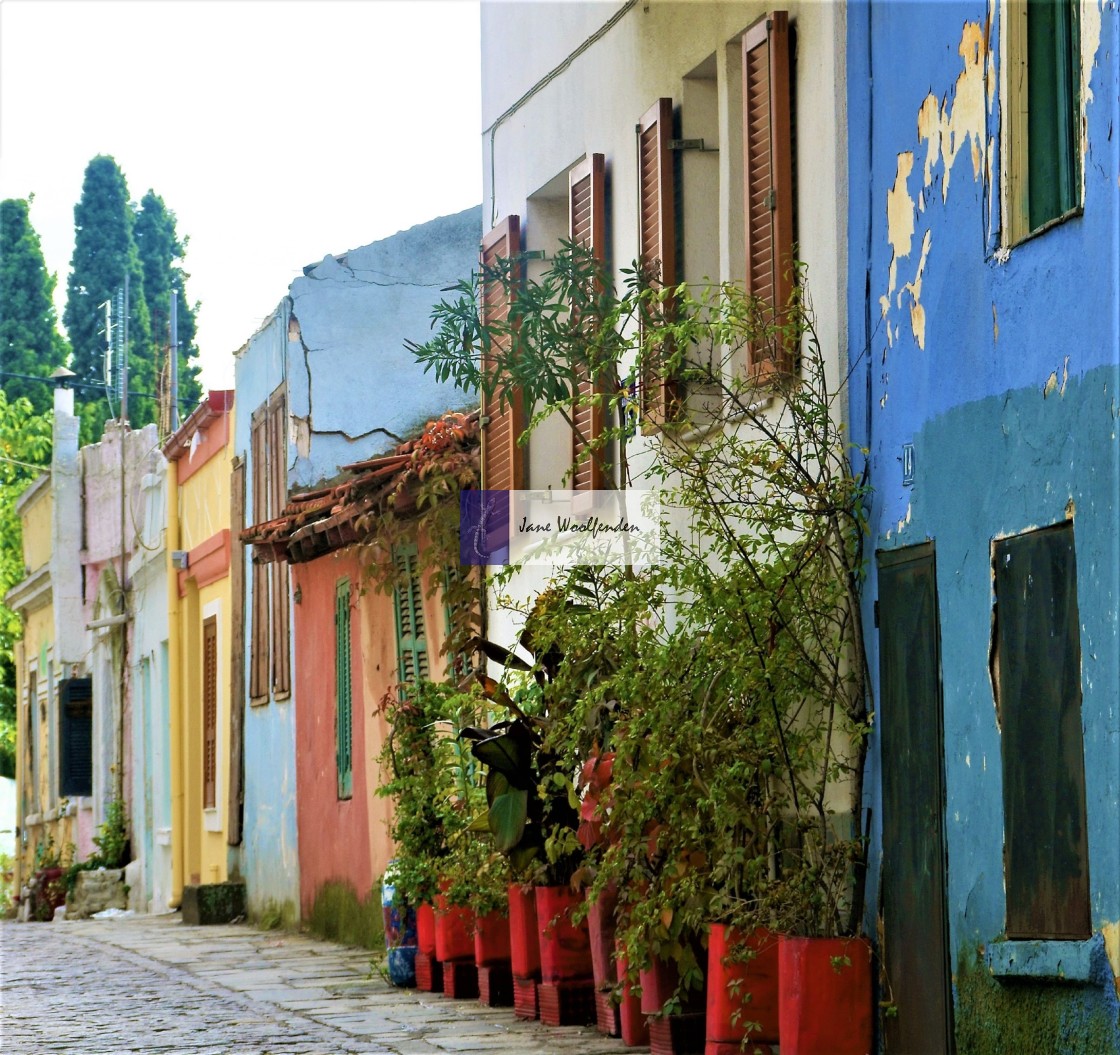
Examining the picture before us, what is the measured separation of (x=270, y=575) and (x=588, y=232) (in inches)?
316

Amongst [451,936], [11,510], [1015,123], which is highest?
[11,510]

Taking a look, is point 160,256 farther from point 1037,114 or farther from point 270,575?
point 1037,114

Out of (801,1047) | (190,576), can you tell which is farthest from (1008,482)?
(190,576)

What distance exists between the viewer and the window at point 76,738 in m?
27.5

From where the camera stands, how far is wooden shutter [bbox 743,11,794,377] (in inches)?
335

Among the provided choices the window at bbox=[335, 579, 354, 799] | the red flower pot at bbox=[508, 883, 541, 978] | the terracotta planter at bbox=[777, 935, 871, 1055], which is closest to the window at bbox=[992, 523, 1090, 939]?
the terracotta planter at bbox=[777, 935, 871, 1055]

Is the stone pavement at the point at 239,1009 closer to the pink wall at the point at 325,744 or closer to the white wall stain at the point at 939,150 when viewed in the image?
the pink wall at the point at 325,744

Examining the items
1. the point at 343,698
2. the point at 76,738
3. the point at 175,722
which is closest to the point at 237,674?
the point at 175,722

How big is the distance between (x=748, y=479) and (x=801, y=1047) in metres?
2.17

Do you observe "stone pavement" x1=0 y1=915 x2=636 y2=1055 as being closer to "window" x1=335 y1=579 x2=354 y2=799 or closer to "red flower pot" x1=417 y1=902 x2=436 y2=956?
"red flower pot" x1=417 y1=902 x2=436 y2=956

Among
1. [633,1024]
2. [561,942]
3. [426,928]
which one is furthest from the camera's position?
[426,928]

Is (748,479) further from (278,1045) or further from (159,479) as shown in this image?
(159,479)

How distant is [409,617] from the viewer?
14242 millimetres

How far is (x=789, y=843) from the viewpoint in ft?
26.8
